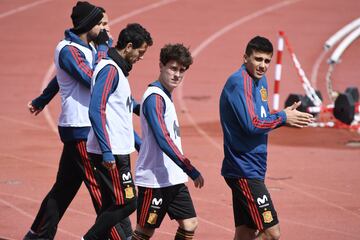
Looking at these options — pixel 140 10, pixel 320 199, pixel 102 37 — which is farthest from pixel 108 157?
pixel 140 10

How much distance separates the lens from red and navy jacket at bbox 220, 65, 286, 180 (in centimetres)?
744

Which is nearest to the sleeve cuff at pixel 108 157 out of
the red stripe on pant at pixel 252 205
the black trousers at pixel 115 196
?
the black trousers at pixel 115 196

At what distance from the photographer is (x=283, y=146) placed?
15.4 m

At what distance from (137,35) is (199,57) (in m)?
14.9

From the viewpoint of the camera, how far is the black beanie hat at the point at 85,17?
830 cm

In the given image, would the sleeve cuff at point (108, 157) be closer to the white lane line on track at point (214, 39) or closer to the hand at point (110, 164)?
the hand at point (110, 164)

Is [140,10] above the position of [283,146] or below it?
above

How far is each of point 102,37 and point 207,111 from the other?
9990 millimetres

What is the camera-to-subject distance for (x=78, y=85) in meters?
8.34

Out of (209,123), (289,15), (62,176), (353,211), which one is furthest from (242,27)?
(62,176)

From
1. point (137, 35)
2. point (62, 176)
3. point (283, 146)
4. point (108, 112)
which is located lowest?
point (283, 146)

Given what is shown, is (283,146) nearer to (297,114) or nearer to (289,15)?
(297,114)

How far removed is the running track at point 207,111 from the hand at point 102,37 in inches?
84.2

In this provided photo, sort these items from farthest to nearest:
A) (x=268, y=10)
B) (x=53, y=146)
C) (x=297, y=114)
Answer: (x=268, y=10) → (x=53, y=146) → (x=297, y=114)
